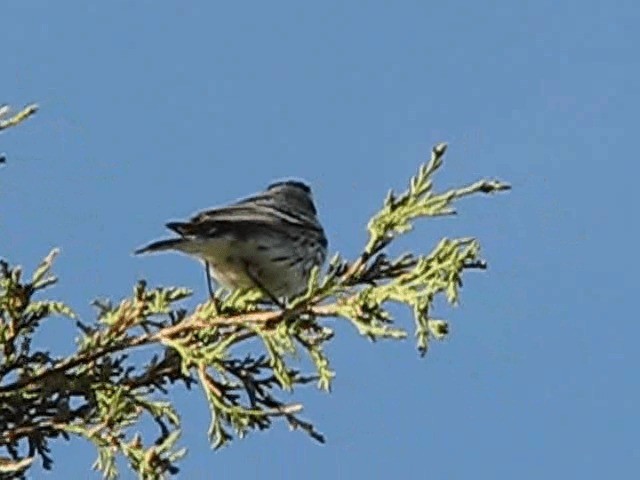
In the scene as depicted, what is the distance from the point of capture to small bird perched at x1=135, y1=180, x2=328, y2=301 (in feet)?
21.2

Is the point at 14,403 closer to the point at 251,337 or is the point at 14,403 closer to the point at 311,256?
the point at 251,337

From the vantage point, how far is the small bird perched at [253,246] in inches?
254

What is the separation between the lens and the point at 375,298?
442 cm

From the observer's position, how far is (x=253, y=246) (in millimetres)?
6875

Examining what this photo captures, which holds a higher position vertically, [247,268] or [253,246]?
[253,246]

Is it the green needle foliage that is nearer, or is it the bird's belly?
the green needle foliage

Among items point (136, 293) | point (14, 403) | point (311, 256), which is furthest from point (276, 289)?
point (14, 403)

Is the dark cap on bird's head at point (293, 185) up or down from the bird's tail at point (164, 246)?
up

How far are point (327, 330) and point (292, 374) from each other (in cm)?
29

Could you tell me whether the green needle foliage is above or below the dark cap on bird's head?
below

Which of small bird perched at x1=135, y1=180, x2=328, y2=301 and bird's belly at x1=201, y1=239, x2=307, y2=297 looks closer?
small bird perched at x1=135, y1=180, x2=328, y2=301

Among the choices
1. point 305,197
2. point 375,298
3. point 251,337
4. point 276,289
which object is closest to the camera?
point 375,298

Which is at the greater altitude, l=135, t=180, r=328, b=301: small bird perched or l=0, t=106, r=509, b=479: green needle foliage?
l=135, t=180, r=328, b=301: small bird perched

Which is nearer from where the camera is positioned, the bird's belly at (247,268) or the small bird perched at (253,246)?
the small bird perched at (253,246)
